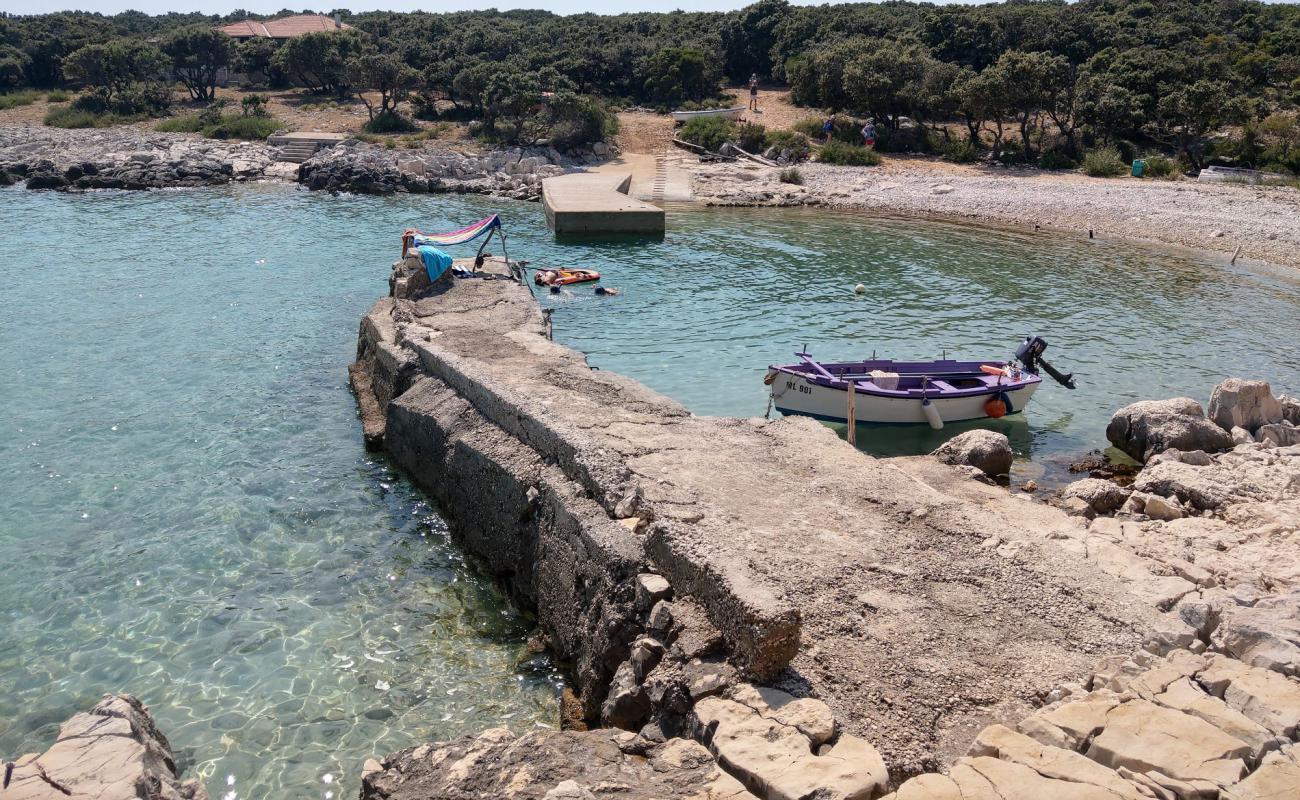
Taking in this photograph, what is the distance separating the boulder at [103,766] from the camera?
18.2 ft

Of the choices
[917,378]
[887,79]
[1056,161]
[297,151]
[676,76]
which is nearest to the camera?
[917,378]

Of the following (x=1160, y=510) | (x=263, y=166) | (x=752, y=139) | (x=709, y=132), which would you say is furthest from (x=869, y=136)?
(x=1160, y=510)

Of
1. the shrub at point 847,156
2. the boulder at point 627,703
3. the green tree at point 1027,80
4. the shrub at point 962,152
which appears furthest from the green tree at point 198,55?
the boulder at point 627,703

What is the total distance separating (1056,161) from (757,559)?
37972mm

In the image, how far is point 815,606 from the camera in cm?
757

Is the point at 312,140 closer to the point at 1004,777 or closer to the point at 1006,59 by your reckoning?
the point at 1006,59

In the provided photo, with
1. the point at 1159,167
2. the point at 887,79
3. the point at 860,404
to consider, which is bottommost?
the point at 860,404

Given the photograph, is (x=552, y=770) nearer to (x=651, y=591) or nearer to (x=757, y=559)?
(x=651, y=591)

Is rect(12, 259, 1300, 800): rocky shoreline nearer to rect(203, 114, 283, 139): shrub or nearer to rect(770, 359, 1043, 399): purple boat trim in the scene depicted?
rect(770, 359, 1043, 399): purple boat trim

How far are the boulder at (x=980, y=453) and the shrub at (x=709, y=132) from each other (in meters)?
34.0

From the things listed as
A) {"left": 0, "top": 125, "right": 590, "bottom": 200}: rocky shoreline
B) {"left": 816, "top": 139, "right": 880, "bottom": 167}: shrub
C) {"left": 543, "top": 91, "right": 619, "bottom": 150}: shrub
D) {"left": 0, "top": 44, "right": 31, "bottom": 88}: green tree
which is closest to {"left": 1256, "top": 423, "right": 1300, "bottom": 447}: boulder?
{"left": 0, "top": 125, "right": 590, "bottom": 200}: rocky shoreline

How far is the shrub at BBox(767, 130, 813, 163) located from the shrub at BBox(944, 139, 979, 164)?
6.33 metres

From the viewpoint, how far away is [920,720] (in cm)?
652

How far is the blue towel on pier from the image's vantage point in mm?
18594
